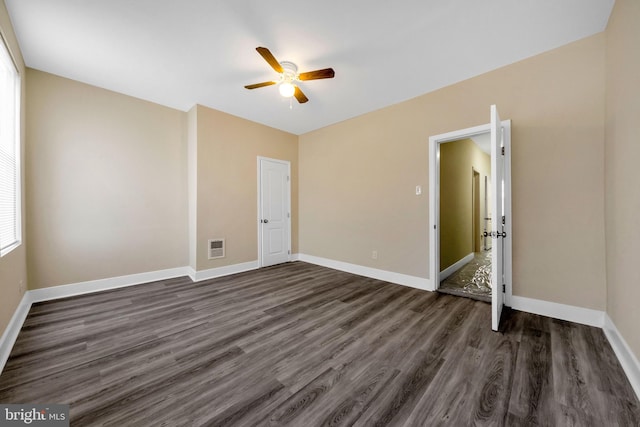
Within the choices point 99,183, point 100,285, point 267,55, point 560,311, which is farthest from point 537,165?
point 100,285

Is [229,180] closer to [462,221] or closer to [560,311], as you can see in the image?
[462,221]

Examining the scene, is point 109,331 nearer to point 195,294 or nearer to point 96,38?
point 195,294

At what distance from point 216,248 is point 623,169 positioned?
4862 mm

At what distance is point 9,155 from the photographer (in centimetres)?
234

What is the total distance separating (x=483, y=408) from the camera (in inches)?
55.1

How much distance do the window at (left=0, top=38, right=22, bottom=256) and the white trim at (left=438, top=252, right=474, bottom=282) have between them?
5.06 metres

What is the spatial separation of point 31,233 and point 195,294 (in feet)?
6.73

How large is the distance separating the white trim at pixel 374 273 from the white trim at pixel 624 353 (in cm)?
163

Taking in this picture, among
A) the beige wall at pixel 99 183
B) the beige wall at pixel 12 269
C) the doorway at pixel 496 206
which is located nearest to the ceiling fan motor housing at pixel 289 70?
the doorway at pixel 496 206

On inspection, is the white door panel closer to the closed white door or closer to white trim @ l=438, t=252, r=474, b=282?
white trim @ l=438, t=252, r=474, b=282

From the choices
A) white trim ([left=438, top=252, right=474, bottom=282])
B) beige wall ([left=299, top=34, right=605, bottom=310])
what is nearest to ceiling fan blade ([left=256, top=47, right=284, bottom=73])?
beige wall ([left=299, top=34, right=605, bottom=310])

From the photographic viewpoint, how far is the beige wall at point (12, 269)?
194cm

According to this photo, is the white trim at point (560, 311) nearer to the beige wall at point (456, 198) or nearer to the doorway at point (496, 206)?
the doorway at point (496, 206)

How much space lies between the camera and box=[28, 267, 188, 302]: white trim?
2979 millimetres
